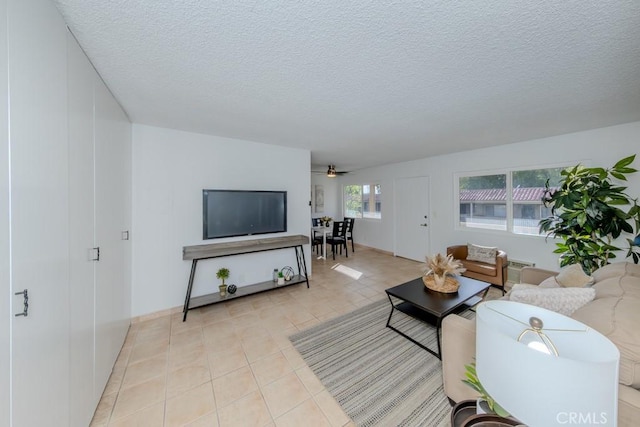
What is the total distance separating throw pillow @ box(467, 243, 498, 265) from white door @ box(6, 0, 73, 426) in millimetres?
4633

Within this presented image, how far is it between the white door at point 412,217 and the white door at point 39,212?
207 inches

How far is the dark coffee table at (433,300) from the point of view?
2053mm

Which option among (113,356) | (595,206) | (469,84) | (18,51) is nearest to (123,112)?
(18,51)

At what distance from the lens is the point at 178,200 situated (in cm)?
286

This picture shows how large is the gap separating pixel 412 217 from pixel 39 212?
5.47 m

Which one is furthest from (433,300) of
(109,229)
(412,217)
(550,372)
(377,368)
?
(412,217)

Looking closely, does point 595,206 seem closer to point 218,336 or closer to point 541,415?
point 541,415

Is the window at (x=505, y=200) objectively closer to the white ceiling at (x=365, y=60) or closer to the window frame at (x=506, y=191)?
the window frame at (x=506, y=191)

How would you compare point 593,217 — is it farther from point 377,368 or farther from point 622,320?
point 377,368

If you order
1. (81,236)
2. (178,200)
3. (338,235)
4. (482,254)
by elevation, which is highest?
(178,200)

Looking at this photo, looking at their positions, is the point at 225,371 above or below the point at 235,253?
below

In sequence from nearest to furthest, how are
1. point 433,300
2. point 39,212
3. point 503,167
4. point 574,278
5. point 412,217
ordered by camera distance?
point 39,212
point 574,278
point 433,300
point 503,167
point 412,217

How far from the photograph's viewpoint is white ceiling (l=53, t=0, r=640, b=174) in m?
1.10

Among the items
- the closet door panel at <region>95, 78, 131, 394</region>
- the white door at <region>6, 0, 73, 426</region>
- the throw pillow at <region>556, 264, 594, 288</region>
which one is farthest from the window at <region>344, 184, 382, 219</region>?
the white door at <region>6, 0, 73, 426</region>
